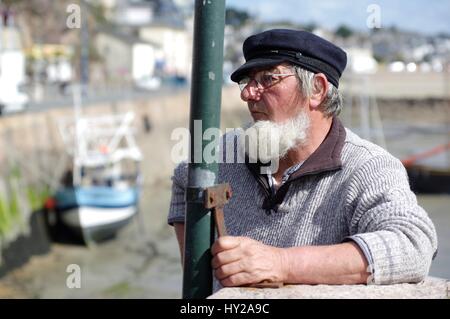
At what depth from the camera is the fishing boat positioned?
18.5 m

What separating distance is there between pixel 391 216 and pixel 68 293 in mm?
13176

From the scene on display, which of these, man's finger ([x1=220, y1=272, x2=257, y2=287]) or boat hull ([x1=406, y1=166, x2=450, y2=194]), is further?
boat hull ([x1=406, y1=166, x2=450, y2=194])

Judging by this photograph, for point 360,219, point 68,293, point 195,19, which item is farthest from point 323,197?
point 68,293

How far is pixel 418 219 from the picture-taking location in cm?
216

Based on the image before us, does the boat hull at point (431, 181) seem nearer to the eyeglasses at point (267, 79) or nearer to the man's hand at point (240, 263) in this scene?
the eyeglasses at point (267, 79)

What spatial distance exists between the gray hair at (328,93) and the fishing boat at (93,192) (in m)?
16.2

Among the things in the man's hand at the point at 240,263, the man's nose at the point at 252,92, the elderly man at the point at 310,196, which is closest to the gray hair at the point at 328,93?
the elderly man at the point at 310,196

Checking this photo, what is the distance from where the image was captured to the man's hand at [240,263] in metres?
2.07

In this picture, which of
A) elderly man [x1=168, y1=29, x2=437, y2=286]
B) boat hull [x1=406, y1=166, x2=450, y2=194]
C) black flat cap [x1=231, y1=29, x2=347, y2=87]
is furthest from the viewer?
boat hull [x1=406, y1=166, x2=450, y2=194]

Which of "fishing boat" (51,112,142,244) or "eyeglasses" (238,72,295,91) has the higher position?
"eyeglasses" (238,72,295,91)

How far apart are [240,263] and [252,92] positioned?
65cm

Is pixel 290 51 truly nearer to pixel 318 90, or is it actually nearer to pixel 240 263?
pixel 318 90

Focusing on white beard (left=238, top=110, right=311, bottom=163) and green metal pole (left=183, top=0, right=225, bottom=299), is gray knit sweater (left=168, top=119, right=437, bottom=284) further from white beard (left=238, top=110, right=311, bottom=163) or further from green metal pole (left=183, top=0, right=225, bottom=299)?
green metal pole (left=183, top=0, right=225, bottom=299)

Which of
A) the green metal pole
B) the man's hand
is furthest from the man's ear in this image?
the man's hand
